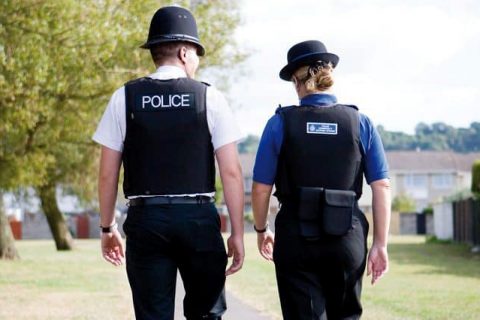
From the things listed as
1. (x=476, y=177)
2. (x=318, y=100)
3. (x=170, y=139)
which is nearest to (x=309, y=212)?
(x=318, y=100)

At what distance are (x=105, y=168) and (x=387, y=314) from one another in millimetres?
7160

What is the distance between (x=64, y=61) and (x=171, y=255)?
1342cm

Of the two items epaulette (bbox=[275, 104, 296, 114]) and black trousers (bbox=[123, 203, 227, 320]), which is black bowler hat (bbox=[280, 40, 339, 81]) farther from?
black trousers (bbox=[123, 203, 227, 320])

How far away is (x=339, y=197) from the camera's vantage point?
6.25m

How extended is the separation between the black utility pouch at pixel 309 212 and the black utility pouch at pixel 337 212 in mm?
40

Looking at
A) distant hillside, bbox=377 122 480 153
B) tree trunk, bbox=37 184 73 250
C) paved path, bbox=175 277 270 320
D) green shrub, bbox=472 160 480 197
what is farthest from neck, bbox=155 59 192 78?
distant hillside, bbox=377 122 480 153

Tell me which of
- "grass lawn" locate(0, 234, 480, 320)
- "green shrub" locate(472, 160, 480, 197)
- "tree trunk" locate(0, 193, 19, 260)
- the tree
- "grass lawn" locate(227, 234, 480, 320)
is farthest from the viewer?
"tree trunk" locate(0, 193, 19, 260)

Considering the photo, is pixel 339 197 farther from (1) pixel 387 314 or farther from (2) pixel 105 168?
(1) pixel 387 314

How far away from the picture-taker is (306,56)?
21.0ft

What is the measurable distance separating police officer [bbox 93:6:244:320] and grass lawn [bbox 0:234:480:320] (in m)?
6.30

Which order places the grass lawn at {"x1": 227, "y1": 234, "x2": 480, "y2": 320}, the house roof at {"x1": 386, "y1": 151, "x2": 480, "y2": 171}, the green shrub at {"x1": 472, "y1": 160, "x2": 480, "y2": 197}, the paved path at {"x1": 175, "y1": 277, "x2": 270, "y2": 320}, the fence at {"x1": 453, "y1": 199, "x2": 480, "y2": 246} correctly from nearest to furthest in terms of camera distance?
the paved path at {"x1": 175, "y1": 277, "x2": 270, "y2": 320} → the grass lawn at {"x1": 227, "y1": 234, "x2": 480, "y2": 320} → the green shrub at {"x1": 472, "y1": 160, "x2": 480, "y2": 197} → the fence at {"x1": 453, "y1": 199, "x2": 480, "y2": 246} → the house roof at {"x1": 386, "y1": 151, "x2": 480, "y2": 171}

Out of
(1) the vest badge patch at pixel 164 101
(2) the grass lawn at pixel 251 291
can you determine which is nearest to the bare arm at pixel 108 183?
(1) the vest badge patch at pixel 164 101

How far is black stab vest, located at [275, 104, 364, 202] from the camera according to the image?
20.6ft

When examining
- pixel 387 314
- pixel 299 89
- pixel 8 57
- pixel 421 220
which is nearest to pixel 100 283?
pixel 8 57
